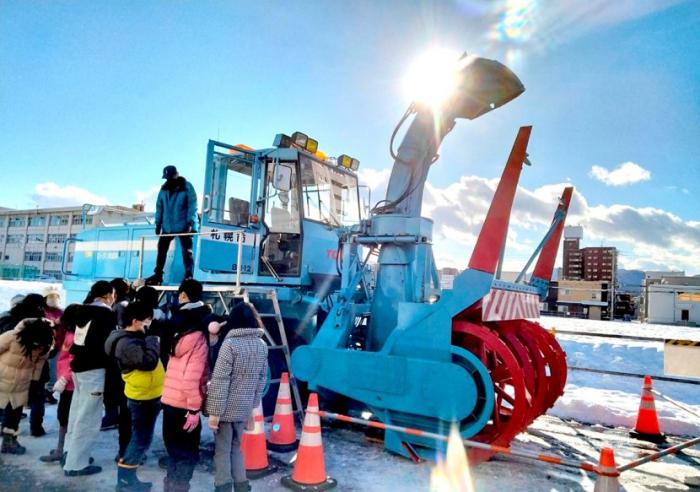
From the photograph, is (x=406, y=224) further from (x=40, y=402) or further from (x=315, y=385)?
(x=40, y=402)

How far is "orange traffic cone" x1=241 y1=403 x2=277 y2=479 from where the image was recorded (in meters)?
4.64

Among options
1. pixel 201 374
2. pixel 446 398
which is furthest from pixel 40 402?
pixel 446 398

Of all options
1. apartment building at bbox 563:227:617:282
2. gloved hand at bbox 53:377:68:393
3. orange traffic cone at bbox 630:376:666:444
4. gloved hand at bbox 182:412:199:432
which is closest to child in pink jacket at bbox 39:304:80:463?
gloved hand at bbox 53:377:68:393

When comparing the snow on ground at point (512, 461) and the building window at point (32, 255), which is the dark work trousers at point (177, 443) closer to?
the snow on ground at point (512, 461)

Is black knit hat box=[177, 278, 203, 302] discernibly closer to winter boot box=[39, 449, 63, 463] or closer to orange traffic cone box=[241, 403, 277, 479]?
orange traffic cone box=[241, 403, 277, 479]

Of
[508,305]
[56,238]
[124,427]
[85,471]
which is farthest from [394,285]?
[56,238]

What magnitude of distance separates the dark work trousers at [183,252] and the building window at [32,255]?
68.9 m

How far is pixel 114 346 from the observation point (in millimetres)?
4137

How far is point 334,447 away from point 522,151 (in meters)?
3.85

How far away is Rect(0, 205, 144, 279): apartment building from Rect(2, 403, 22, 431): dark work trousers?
62881mm

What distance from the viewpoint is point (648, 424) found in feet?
20.9

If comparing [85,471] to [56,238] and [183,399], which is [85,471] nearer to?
[183,399]

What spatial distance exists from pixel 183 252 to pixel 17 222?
7487 centimetres

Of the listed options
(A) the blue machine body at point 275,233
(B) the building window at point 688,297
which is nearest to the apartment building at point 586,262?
(B) the building window at point 688,297
